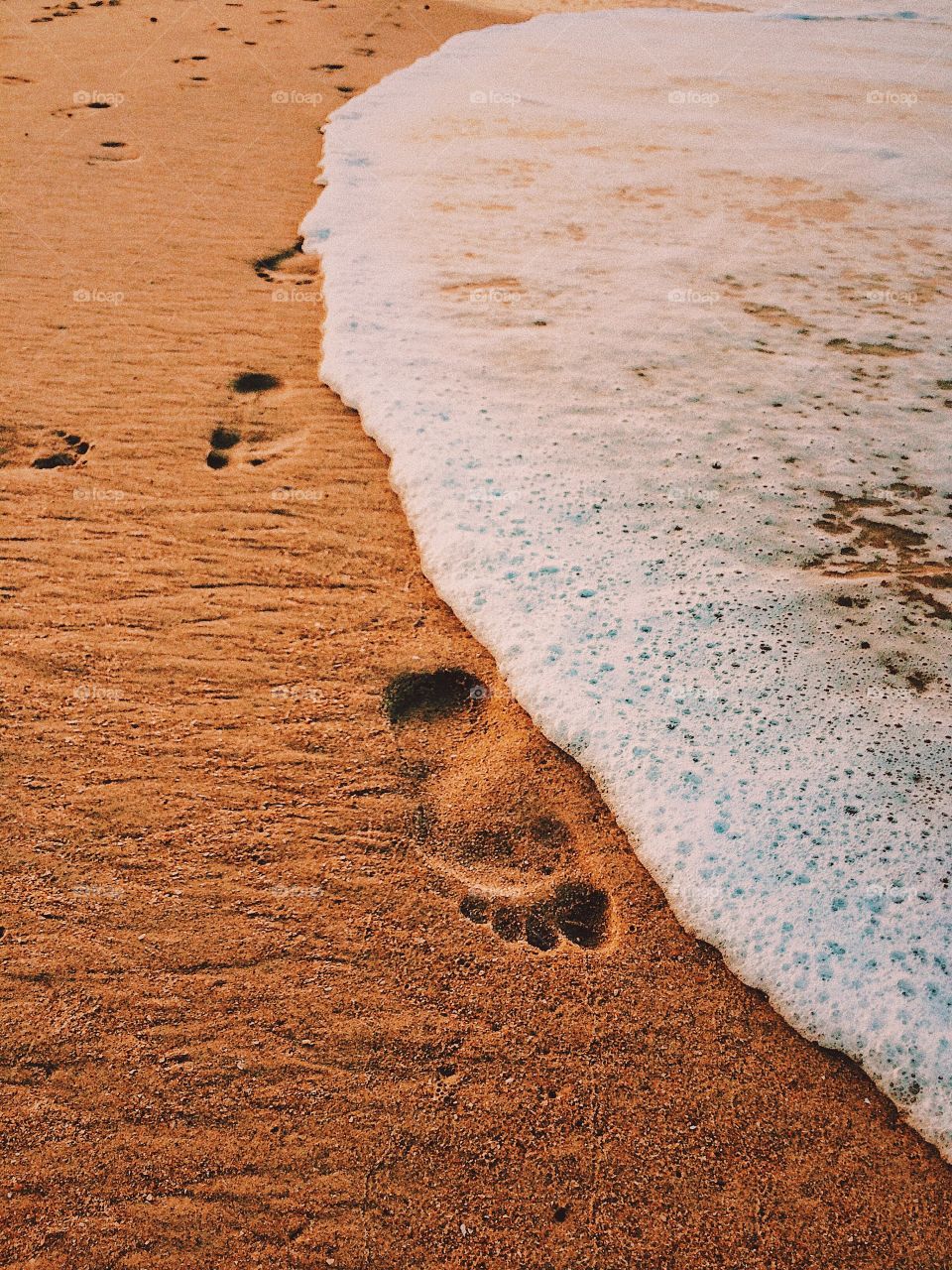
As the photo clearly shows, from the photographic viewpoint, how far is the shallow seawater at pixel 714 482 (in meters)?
2.53

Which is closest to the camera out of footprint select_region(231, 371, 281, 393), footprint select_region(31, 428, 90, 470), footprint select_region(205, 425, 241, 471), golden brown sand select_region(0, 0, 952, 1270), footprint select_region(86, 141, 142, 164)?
golden brown sand select_region(0, 0, 952, 1270)

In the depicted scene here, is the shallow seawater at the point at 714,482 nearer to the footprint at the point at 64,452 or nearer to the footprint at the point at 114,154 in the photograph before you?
the footprint at the point at 64,452

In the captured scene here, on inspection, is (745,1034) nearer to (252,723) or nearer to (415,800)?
(415,800)

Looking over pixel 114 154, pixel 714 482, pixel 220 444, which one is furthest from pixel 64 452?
pixel 114 154

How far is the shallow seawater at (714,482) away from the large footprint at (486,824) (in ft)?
0.73

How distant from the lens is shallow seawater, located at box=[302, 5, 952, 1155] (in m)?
2.53

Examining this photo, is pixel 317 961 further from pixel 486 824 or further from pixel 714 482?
pixel 714 482

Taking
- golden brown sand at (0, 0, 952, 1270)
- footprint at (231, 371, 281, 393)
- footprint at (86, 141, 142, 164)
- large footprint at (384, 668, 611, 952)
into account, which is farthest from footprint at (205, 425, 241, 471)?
footprint at (86, 141, 142, 164)

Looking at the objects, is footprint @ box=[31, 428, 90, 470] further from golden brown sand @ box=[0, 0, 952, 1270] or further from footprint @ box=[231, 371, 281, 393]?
footprint @ box=[231, 371, 281, 393]

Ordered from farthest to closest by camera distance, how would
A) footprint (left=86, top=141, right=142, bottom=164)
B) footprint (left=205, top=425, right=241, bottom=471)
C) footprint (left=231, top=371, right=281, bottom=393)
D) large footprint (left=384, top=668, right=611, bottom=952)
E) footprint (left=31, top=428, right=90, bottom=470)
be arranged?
footprint (left=86, top=141, right=142, bottom=164) < footprint (left=231, top=371, right=281, bottom=393) < footprint (left=205, top=425, right=241, bottom=471) < footprint (left=31, top=428, right=90, bottom=470) < large footprint (left=384, top=668, right=611, bottom=952)

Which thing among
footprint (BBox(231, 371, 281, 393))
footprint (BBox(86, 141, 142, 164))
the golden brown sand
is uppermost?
footprint (BBox(86, 141, 142, 164))

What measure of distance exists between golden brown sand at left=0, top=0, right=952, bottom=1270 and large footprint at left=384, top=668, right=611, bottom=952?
13 millimetres

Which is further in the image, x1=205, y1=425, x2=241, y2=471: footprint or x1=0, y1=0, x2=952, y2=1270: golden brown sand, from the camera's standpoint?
x1=205, y1=425, x2=241, y2=471: footprint

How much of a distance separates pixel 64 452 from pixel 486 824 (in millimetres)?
2774
